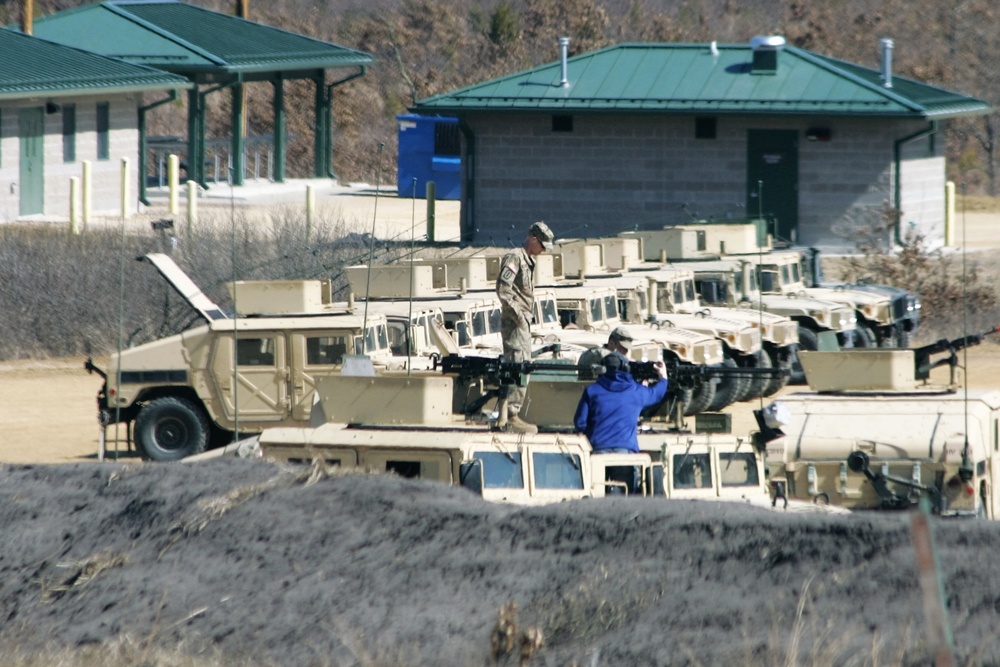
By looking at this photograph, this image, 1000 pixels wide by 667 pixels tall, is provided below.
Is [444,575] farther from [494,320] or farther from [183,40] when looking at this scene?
[183,40]

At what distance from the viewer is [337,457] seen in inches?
429

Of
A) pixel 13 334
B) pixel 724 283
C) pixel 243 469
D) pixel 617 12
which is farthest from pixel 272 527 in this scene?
pixel 617 12

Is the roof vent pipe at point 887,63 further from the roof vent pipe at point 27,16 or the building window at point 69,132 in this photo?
the roof vent pipe at point 27,16

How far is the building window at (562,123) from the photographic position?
92.7ft

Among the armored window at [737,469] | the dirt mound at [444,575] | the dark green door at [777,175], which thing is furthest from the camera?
the dark green door at [777,175]

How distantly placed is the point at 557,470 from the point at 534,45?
42.2m

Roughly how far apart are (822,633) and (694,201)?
827 inches

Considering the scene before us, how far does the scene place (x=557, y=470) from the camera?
10766mm

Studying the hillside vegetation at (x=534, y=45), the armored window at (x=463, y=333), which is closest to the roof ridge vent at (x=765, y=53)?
the armored window at (x=463, y=333)

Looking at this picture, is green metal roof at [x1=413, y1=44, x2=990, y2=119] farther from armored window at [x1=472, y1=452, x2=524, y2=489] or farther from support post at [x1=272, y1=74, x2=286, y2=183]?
armored window at [x1=472, y1=452, x2=524, y2=489]

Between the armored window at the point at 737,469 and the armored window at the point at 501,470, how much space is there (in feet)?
4.44

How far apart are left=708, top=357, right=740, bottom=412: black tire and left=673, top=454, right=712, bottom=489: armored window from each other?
658 centimetres

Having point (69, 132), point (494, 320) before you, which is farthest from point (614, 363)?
point (69, 132)

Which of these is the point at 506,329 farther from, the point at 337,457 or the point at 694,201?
the point at 694,201
